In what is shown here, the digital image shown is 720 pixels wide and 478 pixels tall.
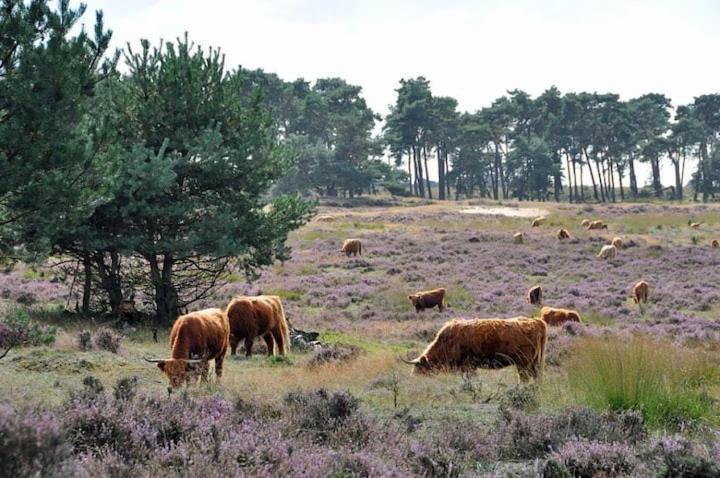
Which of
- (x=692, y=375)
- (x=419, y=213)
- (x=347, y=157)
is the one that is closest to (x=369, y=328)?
(x=692, y=375)

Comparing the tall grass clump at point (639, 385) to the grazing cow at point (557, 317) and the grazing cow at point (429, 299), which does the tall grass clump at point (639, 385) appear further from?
the grazing cow at point (429, 299)

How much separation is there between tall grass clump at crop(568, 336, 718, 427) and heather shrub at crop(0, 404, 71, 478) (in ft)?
16.8

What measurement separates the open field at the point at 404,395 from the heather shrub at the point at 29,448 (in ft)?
0.20

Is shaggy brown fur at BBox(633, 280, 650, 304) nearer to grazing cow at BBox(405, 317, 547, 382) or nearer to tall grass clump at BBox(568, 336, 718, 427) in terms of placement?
grazing cow at BBox(405, 317, 547, 382)

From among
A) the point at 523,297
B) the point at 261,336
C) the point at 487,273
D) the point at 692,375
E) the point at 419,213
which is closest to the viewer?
the point at 692,375

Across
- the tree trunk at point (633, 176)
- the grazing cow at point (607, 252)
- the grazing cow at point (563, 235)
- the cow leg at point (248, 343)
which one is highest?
the tree trunk at point (633, 176)

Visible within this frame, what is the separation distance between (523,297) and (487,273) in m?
5.82

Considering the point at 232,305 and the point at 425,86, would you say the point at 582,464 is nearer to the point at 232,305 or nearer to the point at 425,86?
the point at 232,305

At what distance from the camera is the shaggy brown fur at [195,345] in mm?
8703

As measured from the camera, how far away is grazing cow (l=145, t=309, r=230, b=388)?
8.69 meters

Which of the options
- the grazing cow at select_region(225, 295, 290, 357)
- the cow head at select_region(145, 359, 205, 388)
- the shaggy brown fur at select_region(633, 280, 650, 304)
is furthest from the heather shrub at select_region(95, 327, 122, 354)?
the shaggy brown fur at select_region(633, 280, 650, 304)

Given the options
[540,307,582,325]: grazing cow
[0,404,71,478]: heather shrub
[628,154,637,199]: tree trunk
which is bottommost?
[540,307,582,325]: grazing cow

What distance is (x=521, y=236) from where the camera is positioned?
131 ft

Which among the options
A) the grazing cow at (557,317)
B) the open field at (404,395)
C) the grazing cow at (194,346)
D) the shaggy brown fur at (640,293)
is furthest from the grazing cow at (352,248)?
the grazing cow at (194,346)
